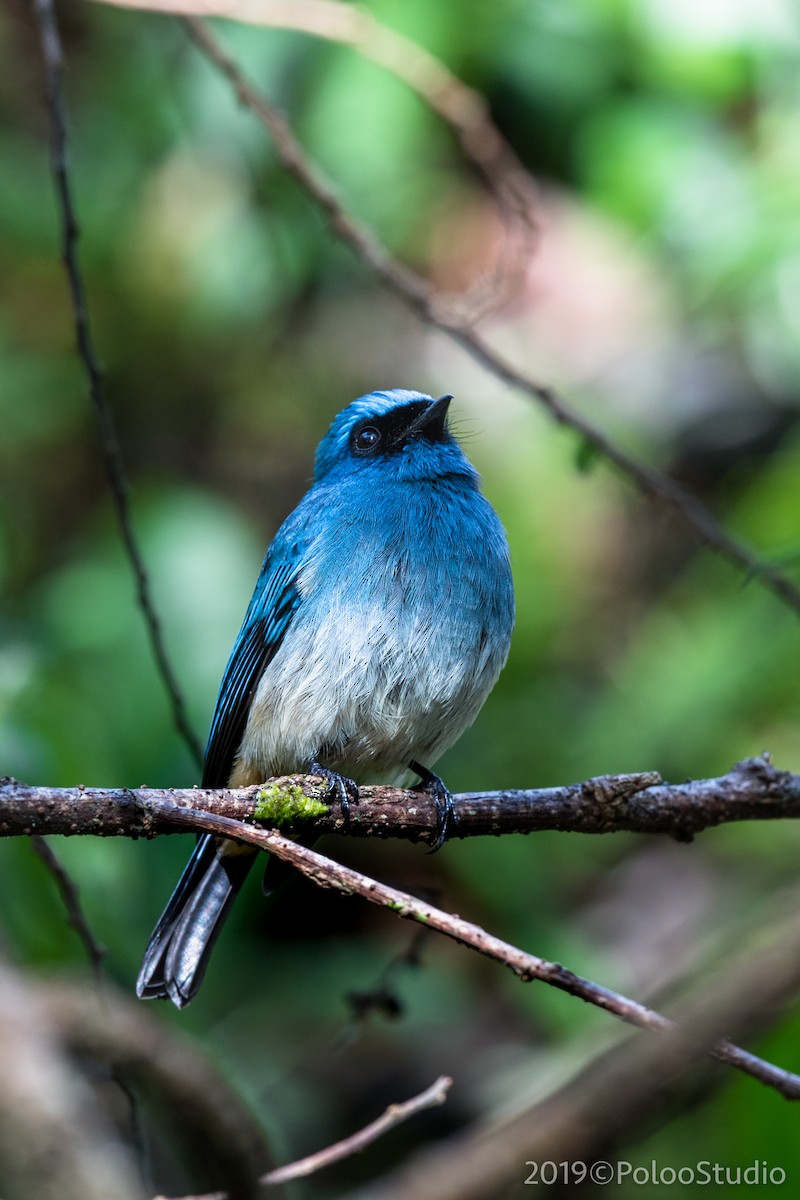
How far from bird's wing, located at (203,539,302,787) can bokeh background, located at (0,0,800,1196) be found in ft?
1.24

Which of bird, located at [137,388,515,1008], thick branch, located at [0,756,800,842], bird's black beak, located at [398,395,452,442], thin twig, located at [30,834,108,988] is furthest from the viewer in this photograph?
bird's black beak, located at [398,395,452,442]

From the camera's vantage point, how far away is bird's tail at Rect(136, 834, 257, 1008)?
11.8ft

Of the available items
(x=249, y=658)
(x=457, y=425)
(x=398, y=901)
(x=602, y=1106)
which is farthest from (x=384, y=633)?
(x=457, y=425)

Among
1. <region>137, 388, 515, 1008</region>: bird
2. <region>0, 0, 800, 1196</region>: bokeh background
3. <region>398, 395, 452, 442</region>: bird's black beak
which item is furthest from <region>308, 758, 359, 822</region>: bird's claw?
<region>398, 395, 452, 442</region>: bird's black beak

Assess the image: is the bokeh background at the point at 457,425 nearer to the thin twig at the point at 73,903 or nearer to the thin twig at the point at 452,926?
the thin twig at the point at 73,903

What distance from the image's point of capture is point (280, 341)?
725 cm

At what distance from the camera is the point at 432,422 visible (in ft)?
14.0

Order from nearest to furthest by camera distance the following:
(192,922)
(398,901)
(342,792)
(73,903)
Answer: (398,901) < (73,903) < (342,792) < (192,922)

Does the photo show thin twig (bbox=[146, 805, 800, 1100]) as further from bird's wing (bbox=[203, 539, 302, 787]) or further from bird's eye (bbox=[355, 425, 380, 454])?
bird's eye (bbox=[355, 425, 380, 454])

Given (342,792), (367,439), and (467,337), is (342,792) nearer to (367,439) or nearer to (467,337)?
(467,337)

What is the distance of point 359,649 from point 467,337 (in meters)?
0.97

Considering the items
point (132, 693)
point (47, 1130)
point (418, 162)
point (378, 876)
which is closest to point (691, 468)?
point (418, 162)

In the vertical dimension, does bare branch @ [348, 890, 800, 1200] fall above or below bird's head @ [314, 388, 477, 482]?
above

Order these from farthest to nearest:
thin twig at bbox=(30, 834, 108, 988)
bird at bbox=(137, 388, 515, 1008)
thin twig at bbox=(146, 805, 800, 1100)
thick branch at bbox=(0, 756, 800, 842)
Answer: bird at bbox=(137, 388, 515, 1008), thin twig at bbox=(30, 834, 108, 988), thick branch at bbox=(0, 756, 800, 842), thin twig at bbox=(146, 805, 800, 1100)
